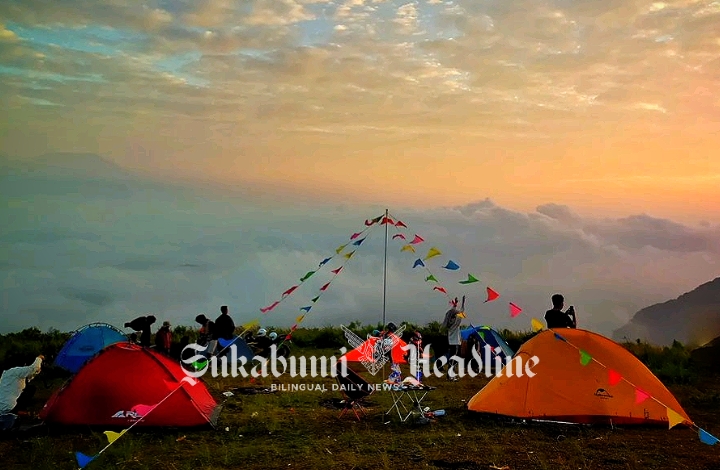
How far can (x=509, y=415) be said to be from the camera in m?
10.9

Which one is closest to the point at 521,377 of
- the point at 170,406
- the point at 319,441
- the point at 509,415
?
the point at 509,415

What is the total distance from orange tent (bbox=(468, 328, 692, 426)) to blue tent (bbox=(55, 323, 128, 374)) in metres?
9.77

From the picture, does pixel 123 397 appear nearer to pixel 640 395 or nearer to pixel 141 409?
pixel 141 409

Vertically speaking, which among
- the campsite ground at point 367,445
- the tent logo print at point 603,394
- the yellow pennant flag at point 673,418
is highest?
the tent logo print at point 603,394

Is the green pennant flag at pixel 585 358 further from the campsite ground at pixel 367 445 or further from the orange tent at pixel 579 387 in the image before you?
the campsite ground at pixel 367 445

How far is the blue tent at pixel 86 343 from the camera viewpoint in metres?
16.3

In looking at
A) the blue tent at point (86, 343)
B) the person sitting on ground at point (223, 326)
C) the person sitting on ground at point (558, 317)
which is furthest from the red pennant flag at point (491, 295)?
the blue tent at point (86, 343)

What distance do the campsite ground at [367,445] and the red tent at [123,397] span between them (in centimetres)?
21

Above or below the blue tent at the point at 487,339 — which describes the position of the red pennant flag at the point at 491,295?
above

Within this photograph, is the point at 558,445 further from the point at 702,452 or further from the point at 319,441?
the point at 319,441

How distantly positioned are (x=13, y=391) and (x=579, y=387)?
29.8 feet

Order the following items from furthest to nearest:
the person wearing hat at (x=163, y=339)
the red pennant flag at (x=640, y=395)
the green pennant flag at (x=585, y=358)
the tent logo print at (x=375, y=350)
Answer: the person wearing hat at (x=163, y=339) < the tent logo print at (x=375, y=350) < the green pennant flag at (x=585, y=358) < the red pennant flag at (x=640, y=395)

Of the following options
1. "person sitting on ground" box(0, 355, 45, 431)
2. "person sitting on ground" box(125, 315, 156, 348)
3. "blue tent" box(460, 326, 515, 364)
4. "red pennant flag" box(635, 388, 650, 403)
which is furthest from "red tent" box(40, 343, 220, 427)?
"blue tent" box(460, 326, 515, 364)

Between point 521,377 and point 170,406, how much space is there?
5.73 m
